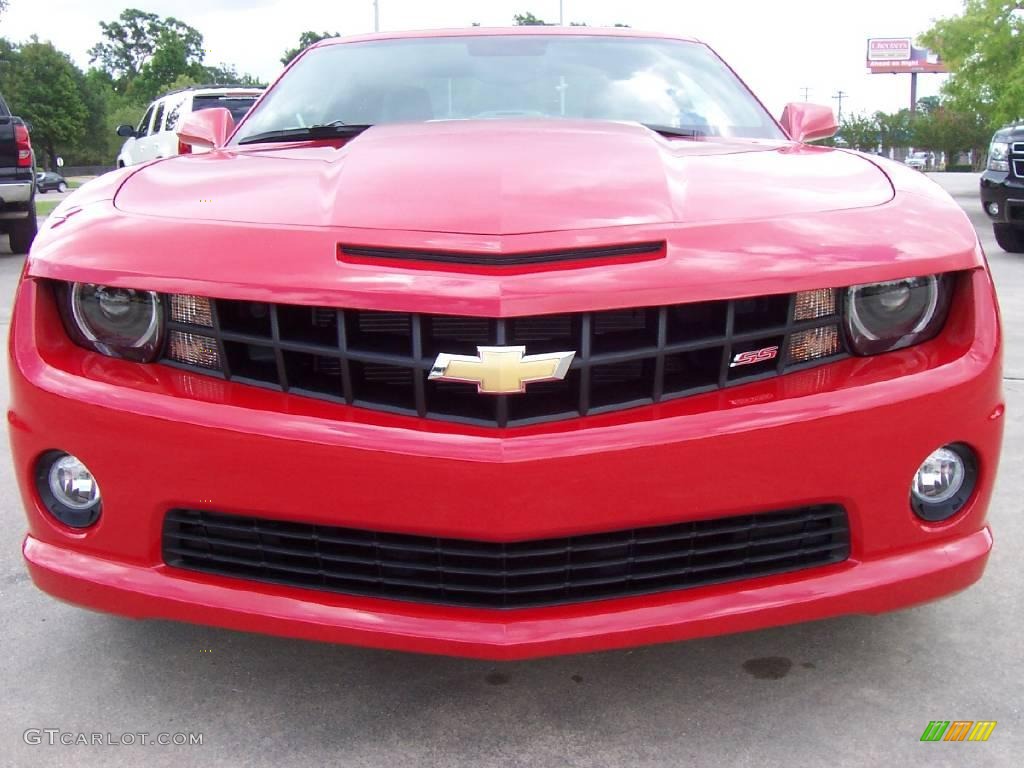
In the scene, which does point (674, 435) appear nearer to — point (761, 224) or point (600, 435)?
point (600, 435)

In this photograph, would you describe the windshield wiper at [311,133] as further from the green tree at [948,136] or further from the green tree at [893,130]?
the green tree at [893,130]

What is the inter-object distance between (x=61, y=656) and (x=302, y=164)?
123 centimetres

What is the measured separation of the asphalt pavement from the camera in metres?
1.78

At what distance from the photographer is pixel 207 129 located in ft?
9.90

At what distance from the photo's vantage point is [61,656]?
2146 millimetres

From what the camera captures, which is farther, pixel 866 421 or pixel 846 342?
pixel 846 342

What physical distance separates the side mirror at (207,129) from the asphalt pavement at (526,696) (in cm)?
148

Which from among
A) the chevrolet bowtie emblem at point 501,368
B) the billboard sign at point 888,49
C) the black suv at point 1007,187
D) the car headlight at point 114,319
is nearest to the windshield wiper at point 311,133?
the car headlight at point 114,319

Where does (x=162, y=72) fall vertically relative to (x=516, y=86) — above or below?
above

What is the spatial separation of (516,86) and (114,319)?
155 cm

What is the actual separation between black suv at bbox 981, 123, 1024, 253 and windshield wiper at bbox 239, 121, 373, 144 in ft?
27.2

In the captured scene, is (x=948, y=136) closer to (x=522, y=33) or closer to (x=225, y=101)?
(x=225, y=101)

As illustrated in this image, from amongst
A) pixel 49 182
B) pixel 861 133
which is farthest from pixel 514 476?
pixel 861 133

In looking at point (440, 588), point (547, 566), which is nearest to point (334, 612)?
point (440, 588)
